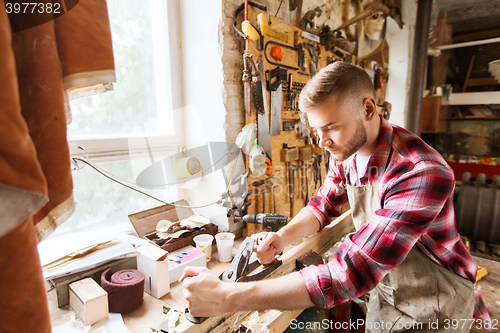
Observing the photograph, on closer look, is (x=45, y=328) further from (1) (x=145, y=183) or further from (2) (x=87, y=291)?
(1) (x=145, y=183)

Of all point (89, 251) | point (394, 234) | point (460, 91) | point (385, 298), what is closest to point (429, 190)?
point (394, 234)

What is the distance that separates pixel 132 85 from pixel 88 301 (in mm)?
1179

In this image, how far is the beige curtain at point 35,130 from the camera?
1.20ft

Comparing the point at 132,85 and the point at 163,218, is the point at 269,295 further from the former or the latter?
the point at 132,85

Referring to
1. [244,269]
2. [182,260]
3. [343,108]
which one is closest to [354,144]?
[343,108]

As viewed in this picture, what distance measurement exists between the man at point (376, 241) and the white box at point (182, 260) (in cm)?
42

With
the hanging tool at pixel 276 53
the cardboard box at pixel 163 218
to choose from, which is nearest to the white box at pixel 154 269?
the cardboard box at pixel 163 218

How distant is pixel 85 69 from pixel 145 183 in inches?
45.6

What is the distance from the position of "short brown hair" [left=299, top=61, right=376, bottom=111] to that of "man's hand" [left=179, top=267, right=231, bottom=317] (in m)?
0.73

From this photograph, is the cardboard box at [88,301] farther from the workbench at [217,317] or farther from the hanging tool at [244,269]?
the hanging tool at [244,269]

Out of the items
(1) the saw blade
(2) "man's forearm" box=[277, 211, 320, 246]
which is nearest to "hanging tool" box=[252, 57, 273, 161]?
(1) the saw blade

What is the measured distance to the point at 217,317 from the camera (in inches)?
30.3

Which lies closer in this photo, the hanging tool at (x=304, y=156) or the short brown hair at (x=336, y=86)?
the short brown hair at (x=336, y=86)

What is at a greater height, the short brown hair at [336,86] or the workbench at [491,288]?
the short brown hair at [336,86]
